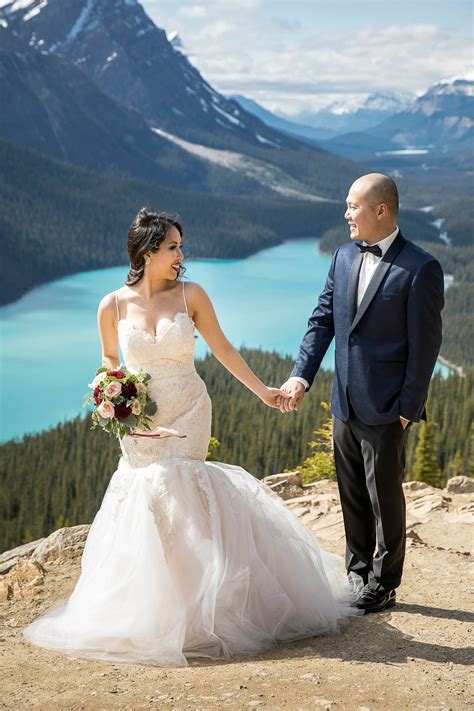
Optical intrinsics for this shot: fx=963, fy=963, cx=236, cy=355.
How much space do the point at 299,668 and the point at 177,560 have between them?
3.58 ft

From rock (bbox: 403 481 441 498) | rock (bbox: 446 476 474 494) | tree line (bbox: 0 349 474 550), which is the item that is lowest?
tree line (bbox: 0 349 474 550)

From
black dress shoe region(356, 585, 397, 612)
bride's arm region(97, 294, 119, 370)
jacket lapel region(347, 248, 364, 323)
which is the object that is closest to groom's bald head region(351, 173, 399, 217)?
jacket lapel region(347, 248, 364, 323)

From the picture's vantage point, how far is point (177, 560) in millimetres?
6395

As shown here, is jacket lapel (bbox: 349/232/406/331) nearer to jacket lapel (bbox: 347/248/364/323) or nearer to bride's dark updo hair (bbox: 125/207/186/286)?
jacket lapel (bbox: 347/248/364/323)

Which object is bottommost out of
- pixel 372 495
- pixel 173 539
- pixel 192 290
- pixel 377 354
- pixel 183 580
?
pixel 183 580

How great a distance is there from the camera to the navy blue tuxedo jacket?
629 centimetres

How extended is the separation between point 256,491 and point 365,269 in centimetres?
176

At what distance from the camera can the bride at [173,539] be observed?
632 cm

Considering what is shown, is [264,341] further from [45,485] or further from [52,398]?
[45,485]

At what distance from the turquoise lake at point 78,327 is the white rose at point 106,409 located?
62.6 metres

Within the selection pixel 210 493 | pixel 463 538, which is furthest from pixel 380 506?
pixel 463 538

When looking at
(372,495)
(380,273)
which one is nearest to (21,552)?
(372,495)

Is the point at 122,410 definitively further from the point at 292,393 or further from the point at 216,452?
the point at 216,452

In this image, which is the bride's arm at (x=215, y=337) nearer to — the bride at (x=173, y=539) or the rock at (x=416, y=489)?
the bride at (x=173, y=539)
